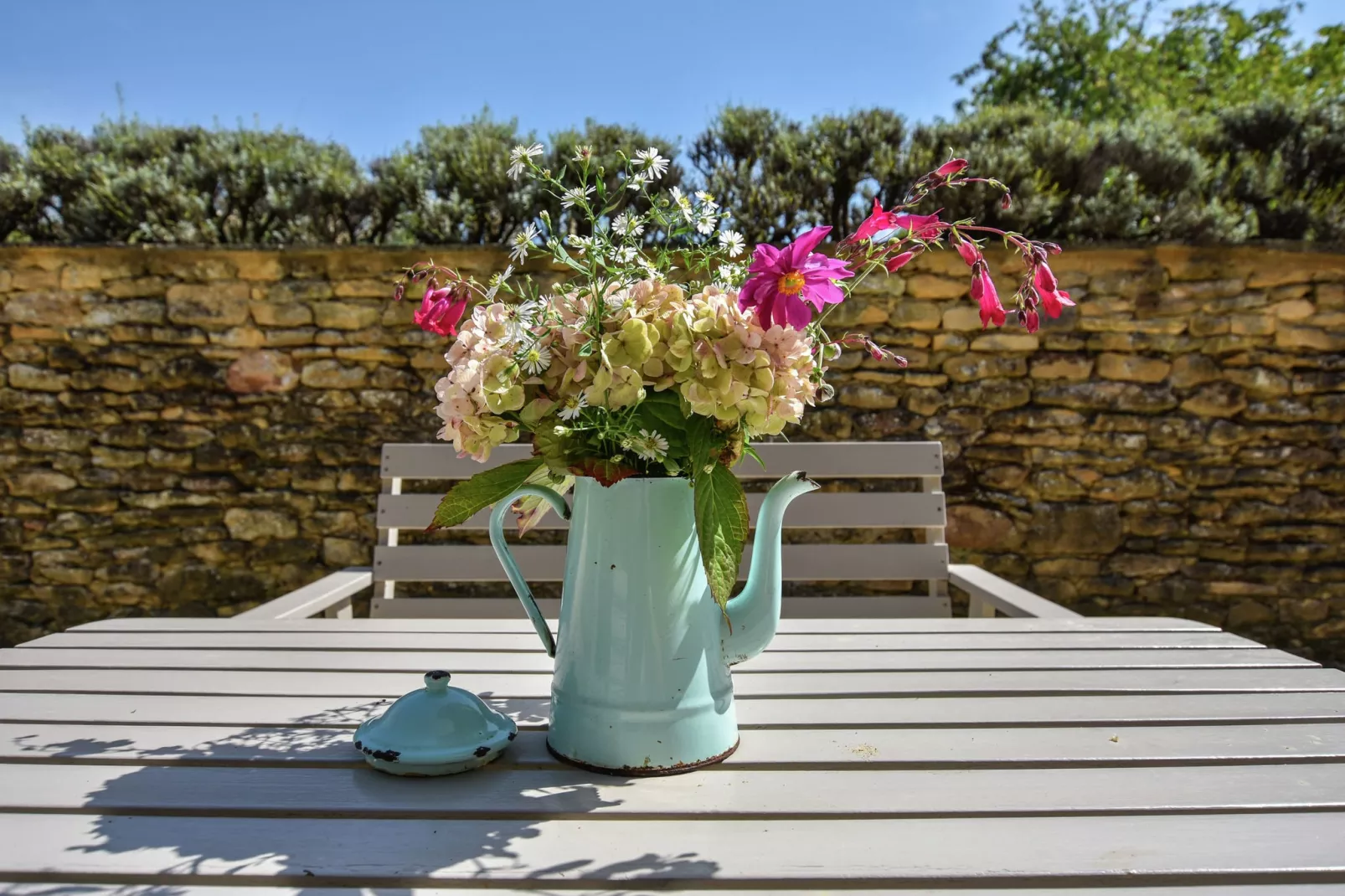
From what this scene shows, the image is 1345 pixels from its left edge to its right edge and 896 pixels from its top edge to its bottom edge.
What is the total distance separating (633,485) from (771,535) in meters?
0.18

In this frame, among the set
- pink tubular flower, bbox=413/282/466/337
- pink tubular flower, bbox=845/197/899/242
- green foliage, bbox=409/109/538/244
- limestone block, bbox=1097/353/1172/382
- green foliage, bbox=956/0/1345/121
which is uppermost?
green foliage, bbox=956/0/1345/121

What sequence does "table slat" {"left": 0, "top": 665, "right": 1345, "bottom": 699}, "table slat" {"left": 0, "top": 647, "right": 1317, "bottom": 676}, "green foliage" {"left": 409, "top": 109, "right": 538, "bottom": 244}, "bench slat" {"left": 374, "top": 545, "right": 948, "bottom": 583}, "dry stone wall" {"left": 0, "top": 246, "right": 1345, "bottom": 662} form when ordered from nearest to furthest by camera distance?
"table slat" {"left": 0, "top": 665, "right": 1345, "bottom": 699}, "table slat" {"left": 0, "top": 647, "right": 1317, "bottom": 676}, "bench slat" {"left": 374, "top": 545, "right": 948, "bottom": 583}, "dry stone wall" {"left": 0, "top": 246, "right": 1345, "bottom": 662}, "green foliage" {"left": 409, "top": 109, "right": 538, "bottom": 244}

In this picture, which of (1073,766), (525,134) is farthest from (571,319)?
(525,134)

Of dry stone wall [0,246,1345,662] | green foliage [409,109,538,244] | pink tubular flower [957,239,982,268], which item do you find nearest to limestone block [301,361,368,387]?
dry stone wall [0,246,1345,662]

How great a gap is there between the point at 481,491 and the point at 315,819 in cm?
33

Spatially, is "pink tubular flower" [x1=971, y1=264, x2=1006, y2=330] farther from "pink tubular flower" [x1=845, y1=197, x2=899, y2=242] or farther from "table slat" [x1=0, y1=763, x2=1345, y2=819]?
"table slat" [x1=0, y1=763, x2=1345, y2=819]

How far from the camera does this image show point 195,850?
70cm

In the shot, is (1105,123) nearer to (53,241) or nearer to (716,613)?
(716,613)

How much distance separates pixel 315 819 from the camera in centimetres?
76

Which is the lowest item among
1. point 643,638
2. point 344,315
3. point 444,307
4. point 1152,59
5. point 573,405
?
point 643,638

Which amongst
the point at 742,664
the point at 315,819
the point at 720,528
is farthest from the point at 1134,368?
the point at 315,819

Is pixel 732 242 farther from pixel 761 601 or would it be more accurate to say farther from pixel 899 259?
pixel 761 601

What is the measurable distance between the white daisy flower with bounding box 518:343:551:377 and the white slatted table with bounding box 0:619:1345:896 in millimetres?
405

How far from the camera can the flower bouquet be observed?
0.77m
